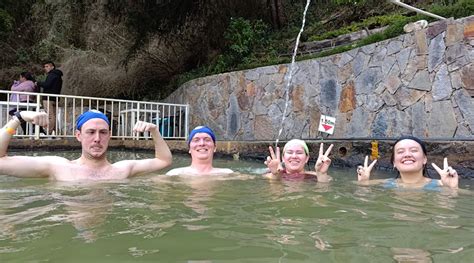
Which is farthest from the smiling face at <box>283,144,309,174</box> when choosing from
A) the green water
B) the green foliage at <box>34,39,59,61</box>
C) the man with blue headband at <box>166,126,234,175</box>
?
the green foliage at <box>34,39,59,61</box>

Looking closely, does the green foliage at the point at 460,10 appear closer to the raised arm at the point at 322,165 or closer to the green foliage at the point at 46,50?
the raised arm at the point at 322,165

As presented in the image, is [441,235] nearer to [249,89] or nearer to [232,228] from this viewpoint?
[232,228]

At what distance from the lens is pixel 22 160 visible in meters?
3.39

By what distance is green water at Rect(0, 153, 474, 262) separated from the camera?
6.04 feet

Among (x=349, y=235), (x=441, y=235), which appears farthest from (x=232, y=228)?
(x=441, y=235)

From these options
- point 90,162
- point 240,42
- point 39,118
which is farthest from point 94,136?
Result: point 240,42

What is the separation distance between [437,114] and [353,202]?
390 centimetres

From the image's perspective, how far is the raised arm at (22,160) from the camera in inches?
115

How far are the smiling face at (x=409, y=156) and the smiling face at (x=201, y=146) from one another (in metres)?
1.80

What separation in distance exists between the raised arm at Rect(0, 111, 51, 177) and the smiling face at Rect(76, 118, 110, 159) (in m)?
0.35

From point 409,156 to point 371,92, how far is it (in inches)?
159

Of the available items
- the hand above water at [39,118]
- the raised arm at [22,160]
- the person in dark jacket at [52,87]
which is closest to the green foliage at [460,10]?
the raised arm at [22,160]

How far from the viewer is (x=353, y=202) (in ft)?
10.5

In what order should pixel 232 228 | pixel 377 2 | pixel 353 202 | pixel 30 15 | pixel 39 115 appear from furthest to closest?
pixel 30 15
pixel 377 2
pixel 353 202
pixel 39 115
pixel 232 228
